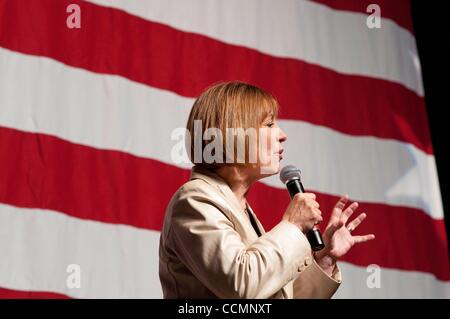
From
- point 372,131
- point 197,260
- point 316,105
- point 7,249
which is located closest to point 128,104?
point 7,249

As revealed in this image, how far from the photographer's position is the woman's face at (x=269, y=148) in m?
1.66

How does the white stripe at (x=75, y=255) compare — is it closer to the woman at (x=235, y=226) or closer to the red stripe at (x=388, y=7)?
the woman at (x=235, y=226)

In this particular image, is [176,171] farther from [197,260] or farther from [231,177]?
[197,260]

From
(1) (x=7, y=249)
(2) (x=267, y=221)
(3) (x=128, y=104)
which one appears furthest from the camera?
(2) (x=267, y=221)

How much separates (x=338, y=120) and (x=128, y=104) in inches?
42.1

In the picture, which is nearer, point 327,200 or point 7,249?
point 7,249

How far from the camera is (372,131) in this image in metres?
3.52

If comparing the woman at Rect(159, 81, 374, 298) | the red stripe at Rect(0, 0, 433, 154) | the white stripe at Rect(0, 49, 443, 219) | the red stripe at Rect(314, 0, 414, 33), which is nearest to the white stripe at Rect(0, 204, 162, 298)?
the white stripe at Rect(0, 49, 443, 219)

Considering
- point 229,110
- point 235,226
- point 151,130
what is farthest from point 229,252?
point 151,130

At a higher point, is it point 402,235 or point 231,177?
point 402,235

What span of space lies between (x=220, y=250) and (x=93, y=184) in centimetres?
137

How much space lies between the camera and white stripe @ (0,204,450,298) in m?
2.52
